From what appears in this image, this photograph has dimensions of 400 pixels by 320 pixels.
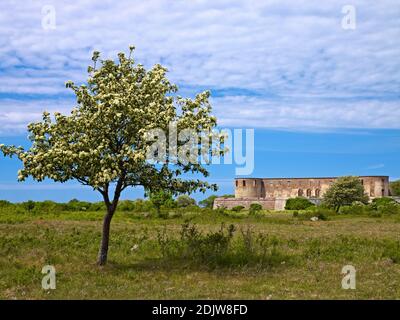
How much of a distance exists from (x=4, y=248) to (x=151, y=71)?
473 inches

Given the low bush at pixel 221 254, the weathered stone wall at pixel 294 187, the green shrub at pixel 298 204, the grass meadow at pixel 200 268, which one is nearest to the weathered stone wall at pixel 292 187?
the weathered stone wall at pixel 294 187

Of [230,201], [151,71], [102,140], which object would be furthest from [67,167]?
[230,201]

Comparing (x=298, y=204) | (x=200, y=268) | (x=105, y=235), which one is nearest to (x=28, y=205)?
(x=105, y=235)

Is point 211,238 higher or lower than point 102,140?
lower

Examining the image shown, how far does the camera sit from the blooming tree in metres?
18.5

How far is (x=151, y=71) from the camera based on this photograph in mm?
20797

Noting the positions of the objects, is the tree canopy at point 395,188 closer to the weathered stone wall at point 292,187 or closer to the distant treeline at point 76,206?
the weathered stone wall at point 292,187

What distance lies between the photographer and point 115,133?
19172mm

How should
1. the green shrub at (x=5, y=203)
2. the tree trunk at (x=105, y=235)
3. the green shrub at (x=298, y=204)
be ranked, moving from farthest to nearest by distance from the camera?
1. the green shrub at (x=298, y=204)
2. the green shrub at (x=5, y=203)
3. the tree trunk at (x=105, y=235)

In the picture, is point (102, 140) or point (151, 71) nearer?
point (102, 140)

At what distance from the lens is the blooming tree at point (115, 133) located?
727 inches

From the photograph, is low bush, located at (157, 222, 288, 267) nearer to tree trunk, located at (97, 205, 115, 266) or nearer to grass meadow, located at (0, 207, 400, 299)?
grass meadow, located at (0, 207, 400, 299)

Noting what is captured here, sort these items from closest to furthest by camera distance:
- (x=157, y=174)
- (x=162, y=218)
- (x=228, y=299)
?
(x=228, y=299) → (x=157, y=174) → (x=162, y=218)
